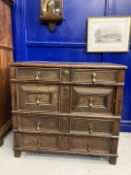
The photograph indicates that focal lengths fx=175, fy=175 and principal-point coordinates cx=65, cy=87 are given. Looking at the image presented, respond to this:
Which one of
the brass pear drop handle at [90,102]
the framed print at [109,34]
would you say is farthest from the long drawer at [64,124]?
the framed print at [109,34]

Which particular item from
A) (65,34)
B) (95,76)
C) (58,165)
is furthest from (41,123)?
(65,34)

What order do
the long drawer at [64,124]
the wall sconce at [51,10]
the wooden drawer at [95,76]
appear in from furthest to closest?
the wall sconce at [51,10] → the long drawer at [64,124] → the wooden drawer at [95,76]

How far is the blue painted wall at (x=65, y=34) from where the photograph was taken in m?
1.91

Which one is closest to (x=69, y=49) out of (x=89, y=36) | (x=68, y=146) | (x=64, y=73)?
(x=89, y=36)

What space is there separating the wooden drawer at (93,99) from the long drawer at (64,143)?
269mm

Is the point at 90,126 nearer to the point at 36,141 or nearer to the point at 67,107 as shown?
the point at 67,107

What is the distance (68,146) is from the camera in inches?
61.9

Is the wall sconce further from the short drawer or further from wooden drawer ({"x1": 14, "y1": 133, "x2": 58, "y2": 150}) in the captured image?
wooden drawer ({"x1": 14, "y1": 133, "x2": 58, "y2": 150})

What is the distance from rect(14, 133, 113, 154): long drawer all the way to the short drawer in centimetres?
6

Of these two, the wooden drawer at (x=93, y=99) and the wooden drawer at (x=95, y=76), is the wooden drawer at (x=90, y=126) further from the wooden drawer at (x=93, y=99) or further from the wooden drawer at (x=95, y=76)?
the wooden drawer at (x=95, y=76)

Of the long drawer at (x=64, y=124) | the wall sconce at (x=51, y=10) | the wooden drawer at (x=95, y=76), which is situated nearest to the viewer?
the wooden drawer at (x=95, y=76)

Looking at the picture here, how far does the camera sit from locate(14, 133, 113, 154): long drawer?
155 centimetres

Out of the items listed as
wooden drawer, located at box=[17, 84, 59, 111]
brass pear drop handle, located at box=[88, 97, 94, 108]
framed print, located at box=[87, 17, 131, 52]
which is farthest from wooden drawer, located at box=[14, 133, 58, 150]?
framed print, located at box=[87, 17, 131, 52]

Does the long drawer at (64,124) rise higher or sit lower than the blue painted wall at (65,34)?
lower
